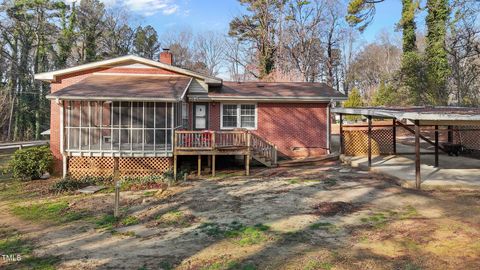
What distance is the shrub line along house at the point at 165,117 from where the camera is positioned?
13.8 metres

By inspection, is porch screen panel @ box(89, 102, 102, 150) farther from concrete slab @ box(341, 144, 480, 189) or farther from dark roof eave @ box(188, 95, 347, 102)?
concrete slab @ box(341, 144, 480, 189)

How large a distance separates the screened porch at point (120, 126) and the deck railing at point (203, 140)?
372 mm

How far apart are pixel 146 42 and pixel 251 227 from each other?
149ft

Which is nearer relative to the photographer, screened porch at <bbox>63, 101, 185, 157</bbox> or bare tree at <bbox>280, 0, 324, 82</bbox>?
screened porch at <bbox>63, 101, 185, 157</bbox>

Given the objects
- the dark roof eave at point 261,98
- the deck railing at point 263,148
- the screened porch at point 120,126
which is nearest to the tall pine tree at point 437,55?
the dark roof eave at point 261,98

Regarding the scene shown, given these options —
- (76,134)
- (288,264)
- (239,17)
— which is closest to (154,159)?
(76,134)

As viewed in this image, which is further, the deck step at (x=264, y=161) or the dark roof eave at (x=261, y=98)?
the dark roof eave at (x=261, y=98)

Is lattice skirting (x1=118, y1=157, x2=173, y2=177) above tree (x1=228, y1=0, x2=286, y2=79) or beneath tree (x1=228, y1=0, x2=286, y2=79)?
beneath

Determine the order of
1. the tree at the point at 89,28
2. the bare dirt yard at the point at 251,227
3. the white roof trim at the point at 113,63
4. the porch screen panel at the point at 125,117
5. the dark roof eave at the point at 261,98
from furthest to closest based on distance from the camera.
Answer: the tree at the point at 89,28 → the dark roof eave at the point at 261,98 → the white roof trim at the point at 113,63 → the porch screen panel at the point at 125,117 → the bare dirt yard at the point at 251,227

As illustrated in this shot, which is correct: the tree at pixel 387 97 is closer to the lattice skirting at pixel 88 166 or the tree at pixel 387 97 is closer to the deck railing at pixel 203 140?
the deck railing at pixel 203 140

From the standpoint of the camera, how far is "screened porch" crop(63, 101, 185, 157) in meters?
13.6

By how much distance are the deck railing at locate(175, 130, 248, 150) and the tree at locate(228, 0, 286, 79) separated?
25.3 meters

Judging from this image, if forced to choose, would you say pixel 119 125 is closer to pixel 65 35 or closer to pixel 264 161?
pixel 264 161

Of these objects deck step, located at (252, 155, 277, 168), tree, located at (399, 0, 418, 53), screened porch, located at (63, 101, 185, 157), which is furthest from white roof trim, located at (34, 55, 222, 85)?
tree, located at (399, 0, 418, 53)
